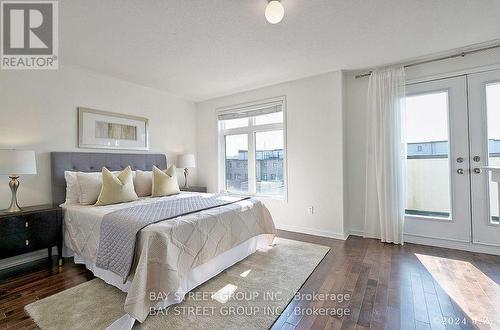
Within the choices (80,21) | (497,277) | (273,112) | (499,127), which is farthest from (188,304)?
(499,127)

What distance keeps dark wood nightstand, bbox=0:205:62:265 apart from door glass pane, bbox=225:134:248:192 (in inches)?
109

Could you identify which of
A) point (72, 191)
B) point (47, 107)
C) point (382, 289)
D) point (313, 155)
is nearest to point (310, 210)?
point (313, 155)

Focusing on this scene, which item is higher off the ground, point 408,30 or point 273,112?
point 408,30

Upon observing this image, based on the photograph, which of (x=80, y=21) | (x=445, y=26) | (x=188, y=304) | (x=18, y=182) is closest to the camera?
(x=188, y=304)

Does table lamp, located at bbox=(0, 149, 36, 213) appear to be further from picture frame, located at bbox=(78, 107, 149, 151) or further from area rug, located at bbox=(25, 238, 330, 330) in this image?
area rug, located at bbox=(25, 238, 330, 330)

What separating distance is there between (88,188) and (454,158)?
180 inches

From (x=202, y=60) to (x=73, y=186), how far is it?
7.42 ft

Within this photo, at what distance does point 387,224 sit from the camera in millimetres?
3127

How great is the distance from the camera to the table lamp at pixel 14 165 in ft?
7.36

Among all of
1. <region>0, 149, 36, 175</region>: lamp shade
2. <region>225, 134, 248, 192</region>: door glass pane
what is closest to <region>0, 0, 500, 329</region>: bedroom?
<region>0, 149, 36, 175</region>: lamp shade

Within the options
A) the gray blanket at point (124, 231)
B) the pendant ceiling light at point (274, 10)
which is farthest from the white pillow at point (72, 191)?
the pendant ceiling light at point (274, 10)

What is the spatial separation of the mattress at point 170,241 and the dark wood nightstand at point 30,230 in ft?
0.33

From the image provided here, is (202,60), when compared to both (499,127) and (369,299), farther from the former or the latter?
(499,127)

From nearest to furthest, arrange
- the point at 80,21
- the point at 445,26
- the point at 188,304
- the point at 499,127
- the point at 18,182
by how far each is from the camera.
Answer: the point at 188,304
the point at 80,21
the point at 445,26
the point at 18,182
the point at 499,127
